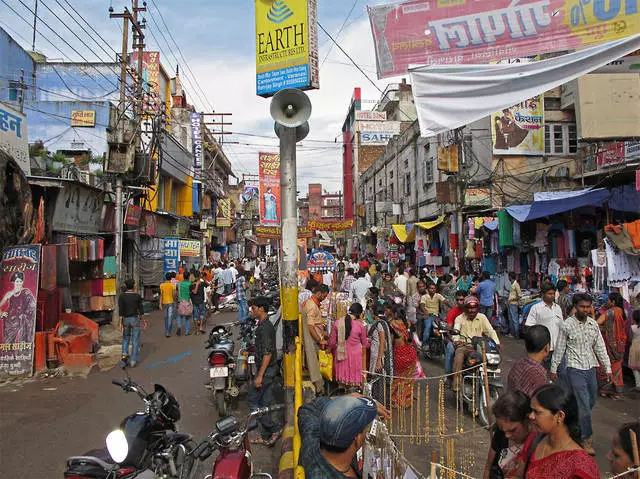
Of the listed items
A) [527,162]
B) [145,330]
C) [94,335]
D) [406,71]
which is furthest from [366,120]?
[406,71]

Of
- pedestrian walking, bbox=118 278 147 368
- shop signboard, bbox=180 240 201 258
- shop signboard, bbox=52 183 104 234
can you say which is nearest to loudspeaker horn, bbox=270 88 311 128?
pedestrian walking, bbox=118 278 147 368

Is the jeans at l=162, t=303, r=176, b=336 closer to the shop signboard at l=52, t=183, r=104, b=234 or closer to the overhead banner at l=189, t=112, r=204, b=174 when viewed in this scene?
the shop signboard at l=52, t=183, r=104, b=234

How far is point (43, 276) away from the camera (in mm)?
9398

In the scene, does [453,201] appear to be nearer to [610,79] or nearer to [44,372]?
[610,79]

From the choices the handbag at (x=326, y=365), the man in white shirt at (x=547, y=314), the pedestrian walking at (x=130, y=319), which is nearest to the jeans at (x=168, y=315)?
the pedestrian walking at (x=130, y=319)

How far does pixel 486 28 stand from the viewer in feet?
15.8

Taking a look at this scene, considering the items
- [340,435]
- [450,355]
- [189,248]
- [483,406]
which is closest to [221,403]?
[450,355]

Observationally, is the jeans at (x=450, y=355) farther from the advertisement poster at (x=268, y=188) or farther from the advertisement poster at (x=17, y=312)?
the advertisement poster at (x=268, y=188)

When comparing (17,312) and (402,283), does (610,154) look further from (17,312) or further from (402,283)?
(17,312)

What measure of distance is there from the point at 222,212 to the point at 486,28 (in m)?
37.8

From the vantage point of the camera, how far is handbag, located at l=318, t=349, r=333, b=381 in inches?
287

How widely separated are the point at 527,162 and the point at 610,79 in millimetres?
3944

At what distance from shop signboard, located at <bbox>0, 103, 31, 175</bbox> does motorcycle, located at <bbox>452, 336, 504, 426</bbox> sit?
10.1m

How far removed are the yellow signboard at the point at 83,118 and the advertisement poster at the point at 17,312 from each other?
37.2ft
